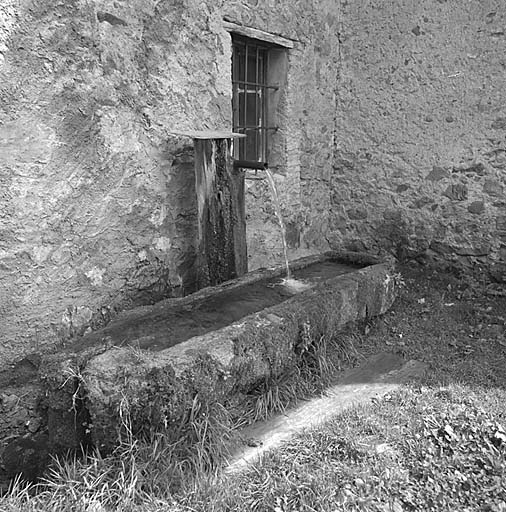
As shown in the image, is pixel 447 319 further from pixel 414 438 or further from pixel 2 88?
pixel 2 88

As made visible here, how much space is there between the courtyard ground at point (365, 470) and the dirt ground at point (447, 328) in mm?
57

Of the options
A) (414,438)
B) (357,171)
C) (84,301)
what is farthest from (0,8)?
(357,171)

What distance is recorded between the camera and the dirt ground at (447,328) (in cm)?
337

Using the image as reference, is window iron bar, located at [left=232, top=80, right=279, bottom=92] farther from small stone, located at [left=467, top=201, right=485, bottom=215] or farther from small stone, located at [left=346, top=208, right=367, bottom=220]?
small stone, located at [left=467, top=201, right=485, bottom=215]

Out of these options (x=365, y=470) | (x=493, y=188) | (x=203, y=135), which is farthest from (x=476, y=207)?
(x=365, y=470)

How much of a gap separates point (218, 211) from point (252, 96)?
1465 millimetres

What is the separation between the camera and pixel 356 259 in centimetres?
414

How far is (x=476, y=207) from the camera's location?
4523 millimetres

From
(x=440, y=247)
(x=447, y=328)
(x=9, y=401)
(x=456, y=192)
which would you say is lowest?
(x=447, y=328)

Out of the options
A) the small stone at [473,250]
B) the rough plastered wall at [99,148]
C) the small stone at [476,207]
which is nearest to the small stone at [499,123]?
the small stone at [476,207]

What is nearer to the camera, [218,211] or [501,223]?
[218,211]

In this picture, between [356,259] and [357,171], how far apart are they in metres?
1.28

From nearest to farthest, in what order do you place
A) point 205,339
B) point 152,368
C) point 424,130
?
point 152,368, point 205,339, point 424,130

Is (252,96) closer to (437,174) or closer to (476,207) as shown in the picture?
(437,174)
